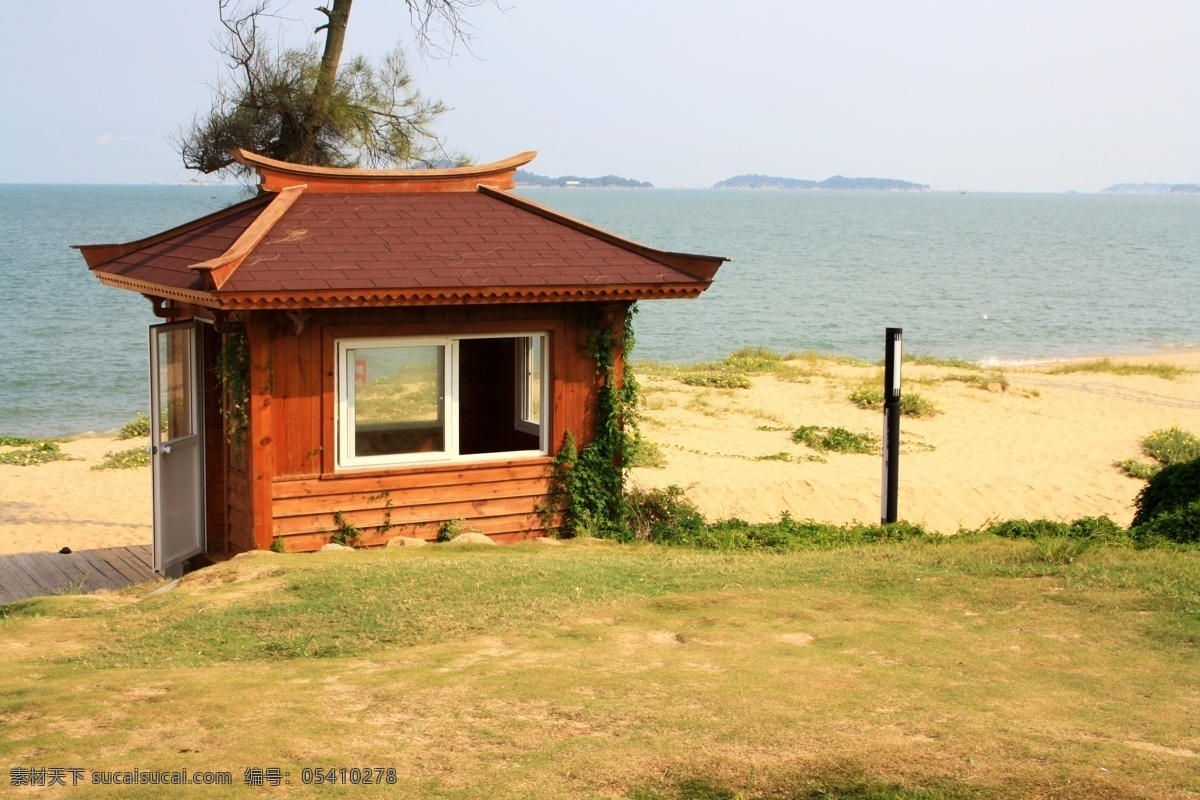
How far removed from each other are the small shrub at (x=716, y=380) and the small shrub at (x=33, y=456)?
12300 millimetres

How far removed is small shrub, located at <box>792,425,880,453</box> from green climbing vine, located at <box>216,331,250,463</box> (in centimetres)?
1088

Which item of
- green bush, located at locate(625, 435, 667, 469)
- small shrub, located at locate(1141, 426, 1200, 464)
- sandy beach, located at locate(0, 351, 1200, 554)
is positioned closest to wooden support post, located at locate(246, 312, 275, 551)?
sandy beach, located at locate(0, 351, 1200, 554)

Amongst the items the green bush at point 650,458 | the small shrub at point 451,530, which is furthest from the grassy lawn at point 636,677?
the green bush at point 650,458

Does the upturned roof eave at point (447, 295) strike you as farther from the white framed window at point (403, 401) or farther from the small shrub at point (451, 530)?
the small shrub at point (451, 530)

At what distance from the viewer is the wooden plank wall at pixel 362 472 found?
9.81 metres

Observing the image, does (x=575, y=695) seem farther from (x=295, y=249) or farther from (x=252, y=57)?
(x=252, y=57)

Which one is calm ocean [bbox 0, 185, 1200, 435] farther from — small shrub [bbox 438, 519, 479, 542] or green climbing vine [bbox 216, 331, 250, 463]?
small shrub [bbox 438, 519, 479, 542]

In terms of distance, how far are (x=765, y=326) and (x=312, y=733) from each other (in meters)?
46.0

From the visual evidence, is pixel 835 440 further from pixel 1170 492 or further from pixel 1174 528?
pixel 1174 528

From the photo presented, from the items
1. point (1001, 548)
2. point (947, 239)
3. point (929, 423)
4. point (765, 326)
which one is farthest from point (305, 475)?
point (947, 239)

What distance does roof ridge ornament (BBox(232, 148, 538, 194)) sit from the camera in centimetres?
1086

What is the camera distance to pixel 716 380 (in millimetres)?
24844

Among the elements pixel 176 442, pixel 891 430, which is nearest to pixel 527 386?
pixel 176 442

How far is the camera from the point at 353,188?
11.2m
